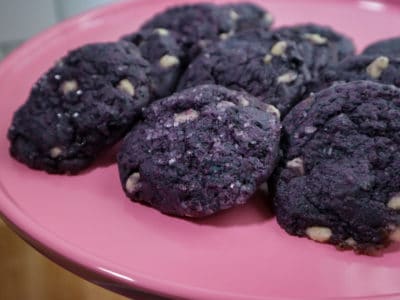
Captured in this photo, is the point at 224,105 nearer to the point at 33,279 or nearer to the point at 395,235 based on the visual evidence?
the point at 395,235

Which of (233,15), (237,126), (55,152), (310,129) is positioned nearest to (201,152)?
(237,126)

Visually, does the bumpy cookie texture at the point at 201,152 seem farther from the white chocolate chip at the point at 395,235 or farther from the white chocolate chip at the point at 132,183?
the white chocolate chip at the point at 395,235

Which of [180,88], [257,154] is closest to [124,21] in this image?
[180,88]

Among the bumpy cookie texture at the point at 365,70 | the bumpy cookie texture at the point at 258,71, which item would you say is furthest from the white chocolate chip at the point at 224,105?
the bumpy cookie texture at the point at 365,70

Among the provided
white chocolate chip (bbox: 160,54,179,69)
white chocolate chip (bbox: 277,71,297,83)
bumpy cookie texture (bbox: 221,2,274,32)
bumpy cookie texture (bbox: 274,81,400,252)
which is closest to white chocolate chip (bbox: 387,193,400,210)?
bumpy cookie texture (bbox: 274,81,400,252)

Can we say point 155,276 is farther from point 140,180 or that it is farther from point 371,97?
point 371,97

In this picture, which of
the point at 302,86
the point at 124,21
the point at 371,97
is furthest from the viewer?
the point at 124,21

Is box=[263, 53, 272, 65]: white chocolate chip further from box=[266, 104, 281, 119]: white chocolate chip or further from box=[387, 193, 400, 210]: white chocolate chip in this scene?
box=[387, 193, 400, 210]: white chocolate chip
